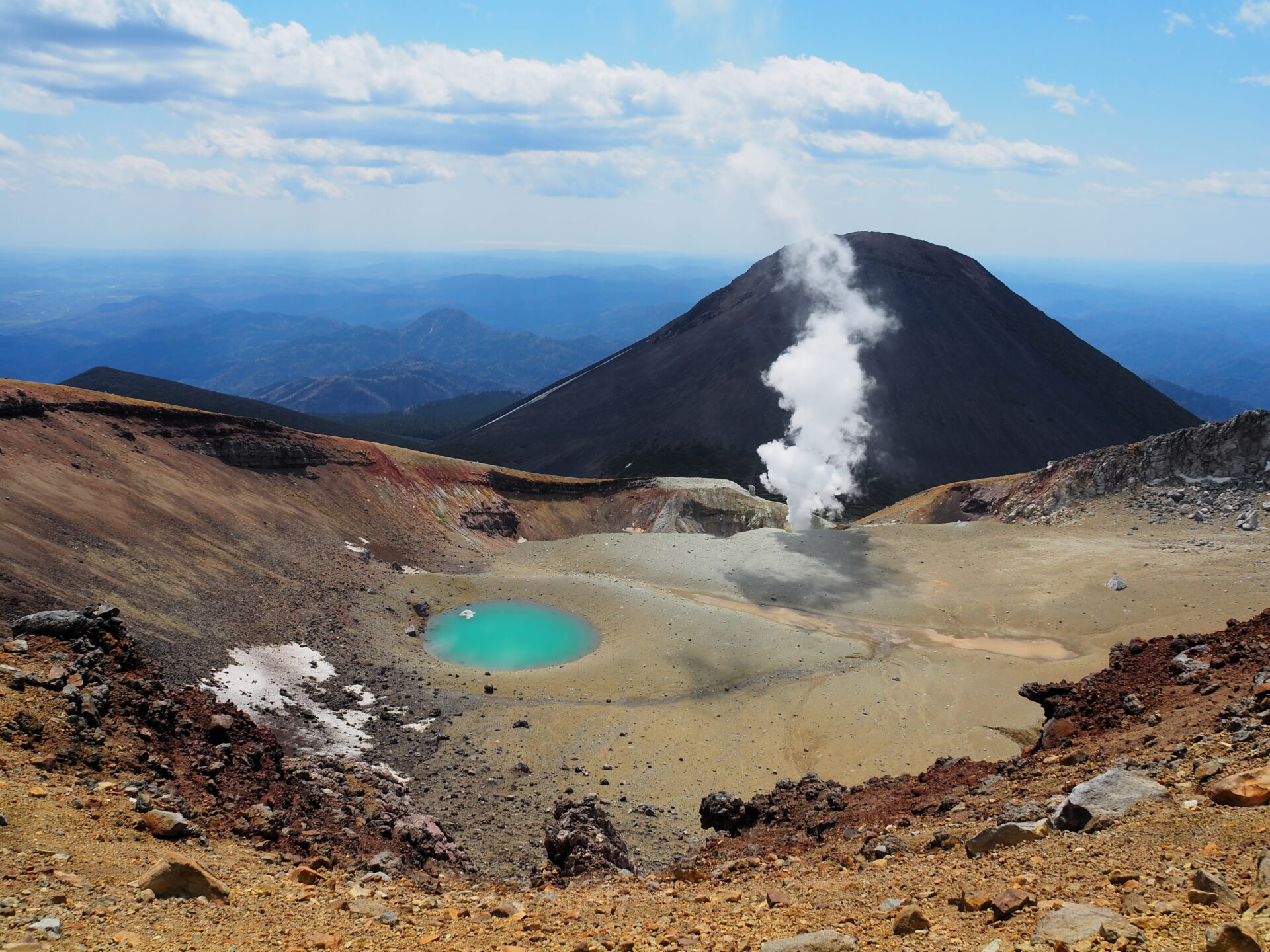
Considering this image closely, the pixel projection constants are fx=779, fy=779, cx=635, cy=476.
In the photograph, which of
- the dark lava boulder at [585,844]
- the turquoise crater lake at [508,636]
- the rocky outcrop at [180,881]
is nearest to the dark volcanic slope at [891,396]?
the turquoise crater lake at [508,636]

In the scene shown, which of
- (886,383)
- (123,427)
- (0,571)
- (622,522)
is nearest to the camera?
(0,571)

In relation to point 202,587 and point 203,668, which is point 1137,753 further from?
point 202,587

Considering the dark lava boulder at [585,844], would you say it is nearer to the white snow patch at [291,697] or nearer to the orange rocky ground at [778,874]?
the orange rocky ground at [778,874]

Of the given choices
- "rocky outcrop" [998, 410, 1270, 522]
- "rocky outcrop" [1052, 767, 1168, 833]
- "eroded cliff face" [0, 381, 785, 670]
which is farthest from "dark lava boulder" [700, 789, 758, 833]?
"rocky outcrop" [998, 410, 1270, 522]

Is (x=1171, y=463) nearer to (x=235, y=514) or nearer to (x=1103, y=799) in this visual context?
(x=1103, y=799)

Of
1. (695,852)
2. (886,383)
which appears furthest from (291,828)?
(886,383)

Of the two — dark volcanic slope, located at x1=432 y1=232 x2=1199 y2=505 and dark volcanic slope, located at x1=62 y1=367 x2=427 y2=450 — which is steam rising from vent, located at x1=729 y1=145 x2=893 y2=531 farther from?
dark volcanic slope, located at x1=62 y1=367 x2=427 y2=450
